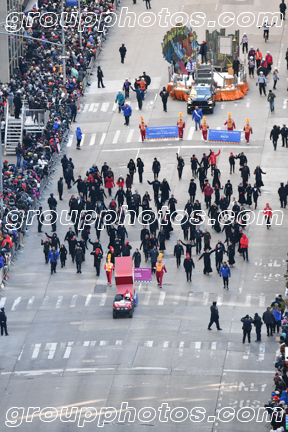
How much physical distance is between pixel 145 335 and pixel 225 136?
63.0 feet

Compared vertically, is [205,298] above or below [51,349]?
above

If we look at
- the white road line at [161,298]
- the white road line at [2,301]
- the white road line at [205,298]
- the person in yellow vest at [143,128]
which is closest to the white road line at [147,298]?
the white road line at [161,298]

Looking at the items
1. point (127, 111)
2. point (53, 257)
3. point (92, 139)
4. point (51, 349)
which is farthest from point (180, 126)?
point (51, 349)

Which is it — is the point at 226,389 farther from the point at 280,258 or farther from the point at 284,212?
the point at 284,212

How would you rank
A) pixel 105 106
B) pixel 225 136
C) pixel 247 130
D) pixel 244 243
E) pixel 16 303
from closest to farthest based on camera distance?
pixel 16 303 < pixel 244 243 < pixel 247 130 < pixel 225 136 < pixel 105 106

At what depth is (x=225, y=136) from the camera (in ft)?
213

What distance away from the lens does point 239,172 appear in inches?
2445

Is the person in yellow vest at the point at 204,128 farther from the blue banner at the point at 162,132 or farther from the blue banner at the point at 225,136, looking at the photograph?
the blue banner at the point at 162,132

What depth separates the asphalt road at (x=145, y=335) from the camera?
1719 inches

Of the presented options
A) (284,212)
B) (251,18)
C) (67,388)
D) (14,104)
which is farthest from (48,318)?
(251,18)

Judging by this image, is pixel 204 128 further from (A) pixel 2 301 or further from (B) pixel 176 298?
(A) pixel 2 301

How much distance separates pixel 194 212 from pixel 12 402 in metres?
15.5

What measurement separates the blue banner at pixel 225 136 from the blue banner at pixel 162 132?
6.45 feet

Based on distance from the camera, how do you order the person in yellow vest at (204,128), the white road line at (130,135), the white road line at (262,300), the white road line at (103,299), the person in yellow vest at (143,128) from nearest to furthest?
the white road line at (262,300) < the white road line at (103,299) < the person in yellow vest at (204,128) < the person in yellow vest at (143,128) < the white road line at (130,135)
